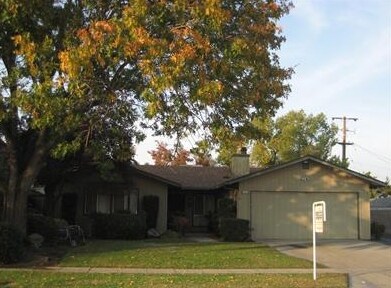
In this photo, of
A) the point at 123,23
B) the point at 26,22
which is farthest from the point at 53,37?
the point at 123,23

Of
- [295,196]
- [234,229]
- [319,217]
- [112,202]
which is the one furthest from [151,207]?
[319,217]

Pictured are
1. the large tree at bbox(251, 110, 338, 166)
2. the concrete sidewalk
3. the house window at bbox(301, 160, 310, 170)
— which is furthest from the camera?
the large tree at bbox(251, 110, 338, 166)

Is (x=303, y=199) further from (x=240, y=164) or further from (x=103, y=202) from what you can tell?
(x=103, y=202)

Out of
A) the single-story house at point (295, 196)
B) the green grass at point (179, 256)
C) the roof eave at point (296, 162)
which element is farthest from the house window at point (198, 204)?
the green grass at point (179, 256)

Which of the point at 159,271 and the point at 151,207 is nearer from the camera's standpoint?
the point at 159,271

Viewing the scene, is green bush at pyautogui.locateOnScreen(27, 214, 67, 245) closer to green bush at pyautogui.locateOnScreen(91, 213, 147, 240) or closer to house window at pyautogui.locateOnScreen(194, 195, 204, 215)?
green bush at pyautogui.locateOnScreen(91, 213, 147, 240)

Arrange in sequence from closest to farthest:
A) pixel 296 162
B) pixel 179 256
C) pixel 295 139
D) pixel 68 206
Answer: pixel 179 256 → pixel 296 162 → pixel 68 206 → pixel 295 139

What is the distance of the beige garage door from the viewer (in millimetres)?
30203

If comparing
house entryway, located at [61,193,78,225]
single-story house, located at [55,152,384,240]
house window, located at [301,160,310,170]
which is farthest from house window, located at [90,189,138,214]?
house window, located at [301,160,310,170]

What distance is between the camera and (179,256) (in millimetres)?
20266

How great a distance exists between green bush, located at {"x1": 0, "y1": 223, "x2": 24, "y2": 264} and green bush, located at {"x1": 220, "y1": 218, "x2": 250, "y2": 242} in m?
11.5

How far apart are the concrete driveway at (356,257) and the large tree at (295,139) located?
1351 inches

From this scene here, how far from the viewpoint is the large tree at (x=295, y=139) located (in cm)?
6286

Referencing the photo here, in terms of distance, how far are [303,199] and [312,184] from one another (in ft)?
2.78
